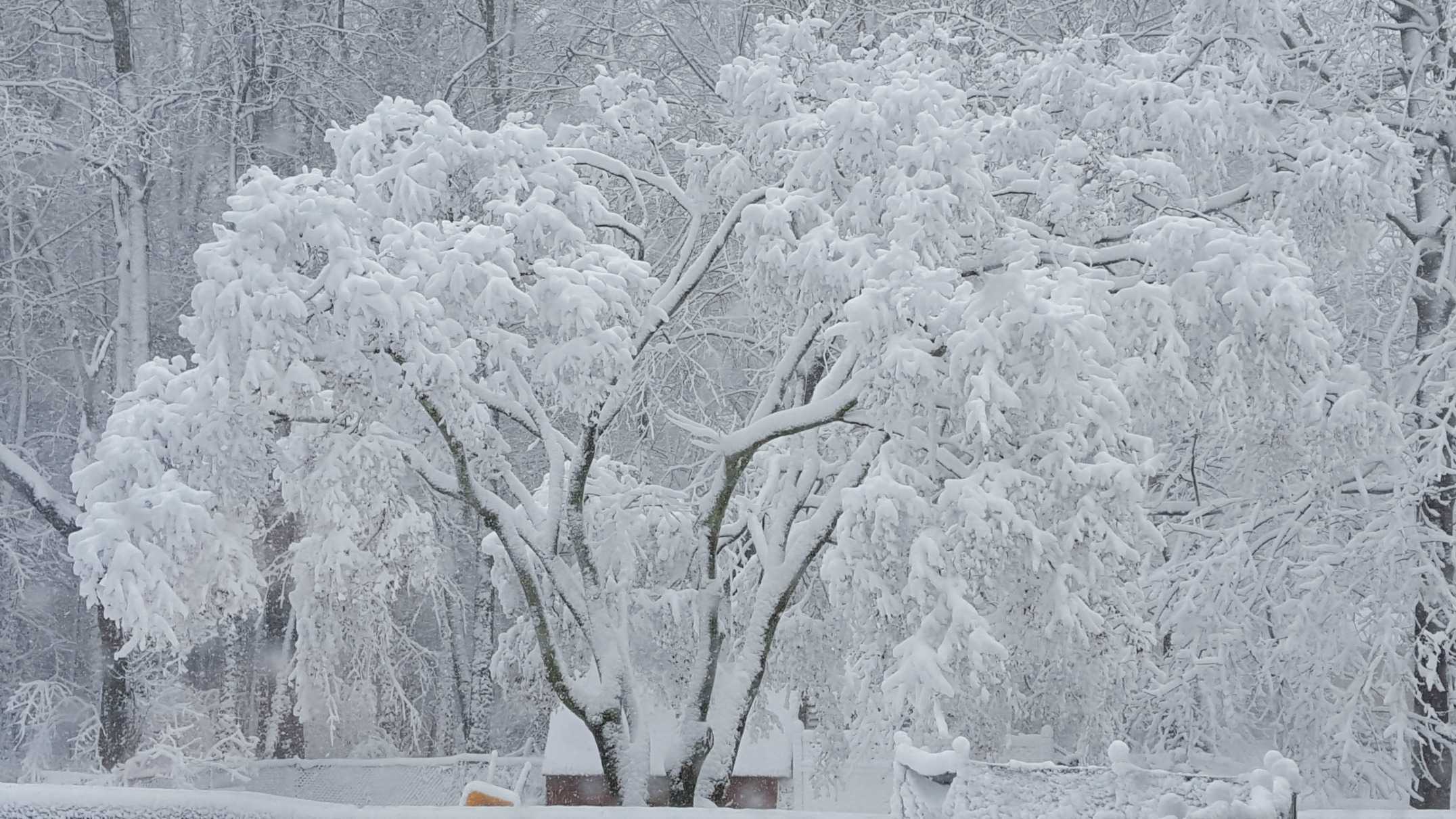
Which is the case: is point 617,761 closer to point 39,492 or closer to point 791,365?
point 791,365

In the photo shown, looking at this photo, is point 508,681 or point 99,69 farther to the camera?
point 99,69

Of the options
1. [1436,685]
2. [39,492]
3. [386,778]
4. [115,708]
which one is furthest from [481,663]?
[1436,685]

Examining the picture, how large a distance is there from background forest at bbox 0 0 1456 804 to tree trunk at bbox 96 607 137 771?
2.1 inches

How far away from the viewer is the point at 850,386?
344 inches

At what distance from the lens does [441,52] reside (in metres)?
18.4

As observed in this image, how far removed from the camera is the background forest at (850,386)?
7695 mm

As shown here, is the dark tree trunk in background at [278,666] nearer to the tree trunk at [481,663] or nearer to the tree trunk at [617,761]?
the tree trunk at [481,663]

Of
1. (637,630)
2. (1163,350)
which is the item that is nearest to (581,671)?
(637,630)

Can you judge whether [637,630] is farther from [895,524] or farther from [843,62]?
[843,62]

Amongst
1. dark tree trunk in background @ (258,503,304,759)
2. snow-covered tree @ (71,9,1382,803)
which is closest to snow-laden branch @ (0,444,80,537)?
dark tree trunk in background @ (258,503,304,759)

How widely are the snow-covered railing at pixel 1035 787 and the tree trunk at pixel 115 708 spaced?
1010 cm

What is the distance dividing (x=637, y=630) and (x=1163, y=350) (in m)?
5.20

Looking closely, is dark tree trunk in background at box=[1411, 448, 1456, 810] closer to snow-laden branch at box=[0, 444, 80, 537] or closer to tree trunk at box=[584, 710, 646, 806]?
tree trunk at box=[584, 710, 646, 806]

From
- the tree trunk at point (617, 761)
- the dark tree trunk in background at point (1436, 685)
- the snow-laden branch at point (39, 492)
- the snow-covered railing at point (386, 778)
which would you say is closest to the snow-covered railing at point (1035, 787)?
the tree trunk at point (617, 761)
